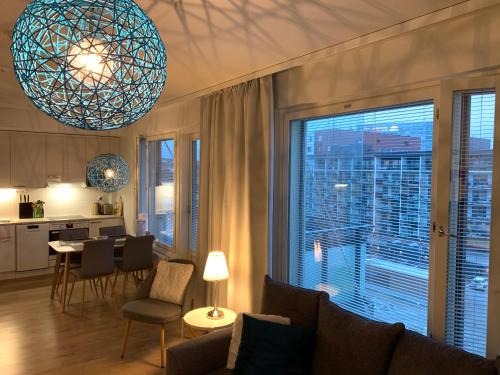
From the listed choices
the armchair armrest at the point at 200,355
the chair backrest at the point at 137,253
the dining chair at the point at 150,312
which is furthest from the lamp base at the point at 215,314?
the chair backrest at the point at 137,253

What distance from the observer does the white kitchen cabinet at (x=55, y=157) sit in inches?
260

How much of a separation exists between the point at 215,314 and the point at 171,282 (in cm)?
74

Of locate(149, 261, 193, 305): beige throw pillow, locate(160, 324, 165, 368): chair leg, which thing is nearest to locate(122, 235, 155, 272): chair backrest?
locate(149, 261, 193, 305): beige throw pillow

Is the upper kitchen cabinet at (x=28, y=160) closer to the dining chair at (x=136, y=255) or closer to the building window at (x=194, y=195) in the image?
the dining chair at (x=136, y=255)

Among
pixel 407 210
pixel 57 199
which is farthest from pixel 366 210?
pixel 57 199

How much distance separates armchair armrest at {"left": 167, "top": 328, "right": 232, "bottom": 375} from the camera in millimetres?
2539

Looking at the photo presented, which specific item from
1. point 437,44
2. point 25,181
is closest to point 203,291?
point 437,44

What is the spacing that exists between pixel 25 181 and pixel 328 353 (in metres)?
5.84

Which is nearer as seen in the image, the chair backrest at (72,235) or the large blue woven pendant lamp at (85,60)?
the large blue woven pendant lamp at (85,60)

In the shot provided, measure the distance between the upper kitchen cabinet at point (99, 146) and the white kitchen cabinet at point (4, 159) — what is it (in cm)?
121

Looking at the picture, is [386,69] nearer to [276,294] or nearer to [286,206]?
[286,206]

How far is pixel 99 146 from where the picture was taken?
279 inches

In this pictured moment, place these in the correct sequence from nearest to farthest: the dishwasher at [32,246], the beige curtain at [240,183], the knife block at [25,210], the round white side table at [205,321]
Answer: the round white side table at [205,321]
the beige curtain at [240,183]
the dishwasher at [32,246]
the knife block at [25,210]

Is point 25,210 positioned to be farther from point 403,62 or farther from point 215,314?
point 403,62
